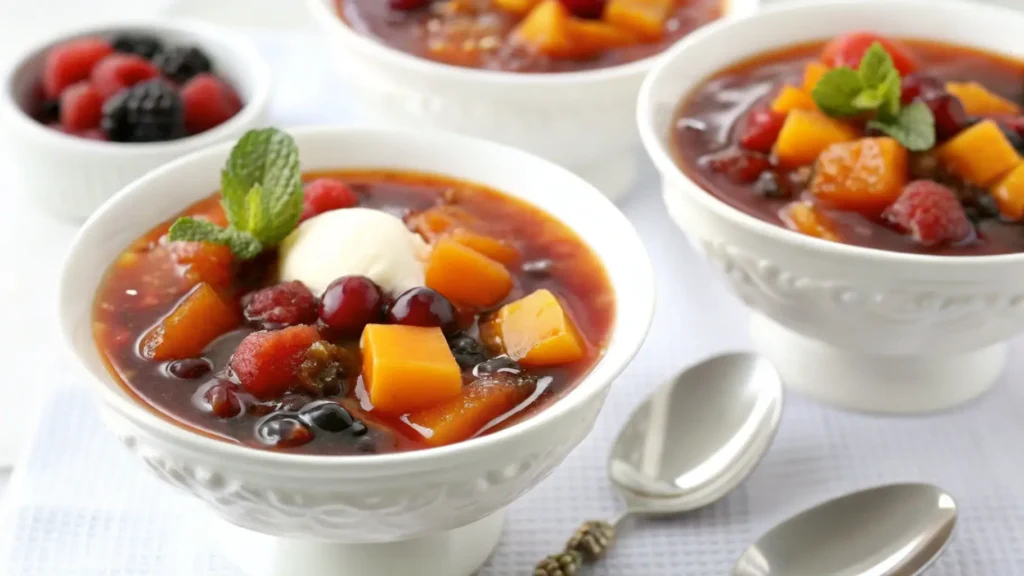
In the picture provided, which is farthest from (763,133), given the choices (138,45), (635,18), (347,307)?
(138,45)

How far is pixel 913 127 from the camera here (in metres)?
2.27

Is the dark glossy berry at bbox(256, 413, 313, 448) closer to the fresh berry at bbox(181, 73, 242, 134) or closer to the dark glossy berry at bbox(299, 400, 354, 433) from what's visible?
the dark glossy berry at bbox(299, 400, 354, 433)

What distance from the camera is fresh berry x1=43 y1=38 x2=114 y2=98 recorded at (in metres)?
2.97

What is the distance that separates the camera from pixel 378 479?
1525mm

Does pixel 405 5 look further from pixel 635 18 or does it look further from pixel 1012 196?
pixel 1012 196

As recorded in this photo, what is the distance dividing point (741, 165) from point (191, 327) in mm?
1054

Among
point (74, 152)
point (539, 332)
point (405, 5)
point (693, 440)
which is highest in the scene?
point (539, 332)

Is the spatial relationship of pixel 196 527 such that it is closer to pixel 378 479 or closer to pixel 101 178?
pixel 378 479

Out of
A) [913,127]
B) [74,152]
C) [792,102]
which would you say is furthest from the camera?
[74,152]

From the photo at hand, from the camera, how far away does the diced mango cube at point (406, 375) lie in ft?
5.41

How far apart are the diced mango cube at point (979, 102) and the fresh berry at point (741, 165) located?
438mm

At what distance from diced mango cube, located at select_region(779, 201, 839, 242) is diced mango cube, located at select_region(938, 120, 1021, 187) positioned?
0.29 m

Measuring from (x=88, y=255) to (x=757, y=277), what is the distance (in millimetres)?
1110

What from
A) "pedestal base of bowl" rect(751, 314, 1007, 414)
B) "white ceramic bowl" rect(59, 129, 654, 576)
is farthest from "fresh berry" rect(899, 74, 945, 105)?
"white ceramic bowl" rect(59, 129, 654, 576)
